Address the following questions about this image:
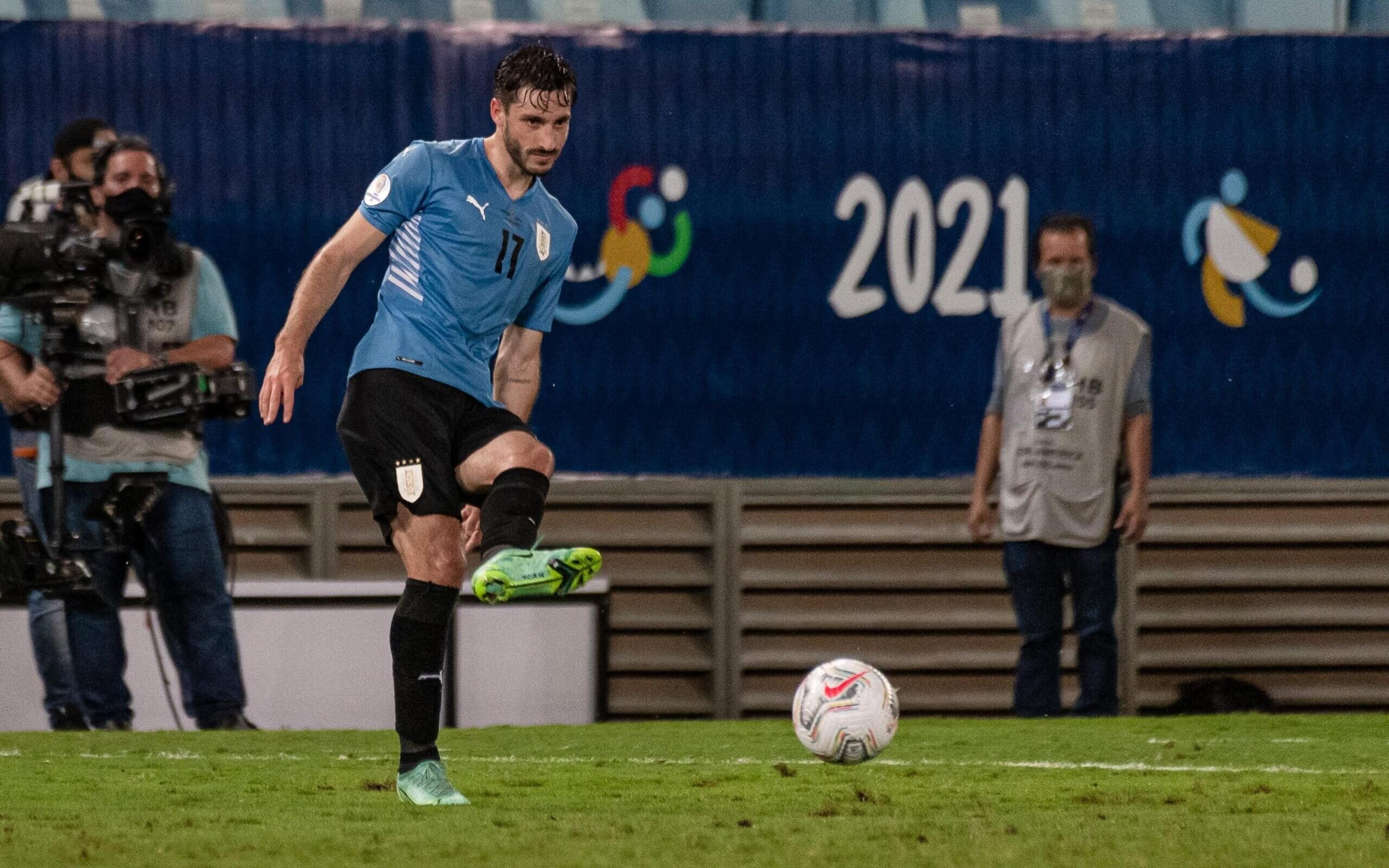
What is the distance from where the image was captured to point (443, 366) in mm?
5531

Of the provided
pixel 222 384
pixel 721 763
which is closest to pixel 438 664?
pixel 721 763

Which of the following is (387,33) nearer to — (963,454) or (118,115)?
(118,115)

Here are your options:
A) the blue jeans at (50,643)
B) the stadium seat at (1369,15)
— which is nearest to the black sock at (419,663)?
the blue jeans at (50,643)

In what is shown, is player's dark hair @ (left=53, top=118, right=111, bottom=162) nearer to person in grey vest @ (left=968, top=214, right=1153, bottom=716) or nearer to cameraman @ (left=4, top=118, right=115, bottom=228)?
cameraman @ (left=4, top=118, right=115, bottom=228)

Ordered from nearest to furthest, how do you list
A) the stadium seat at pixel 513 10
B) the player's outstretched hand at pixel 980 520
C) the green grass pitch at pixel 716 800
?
the green grass pitch at pixel 716 800 → the player's outstretched hand at pixel 980 520 → the stadium seat at pixel 513 10

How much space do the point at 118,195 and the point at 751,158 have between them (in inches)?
128

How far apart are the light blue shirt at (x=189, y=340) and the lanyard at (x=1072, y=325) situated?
10.0ft

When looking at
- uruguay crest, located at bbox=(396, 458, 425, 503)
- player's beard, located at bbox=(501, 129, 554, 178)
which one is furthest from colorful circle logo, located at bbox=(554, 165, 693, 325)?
uruguay crest, located at bbox=(396, 458, 425, 503)

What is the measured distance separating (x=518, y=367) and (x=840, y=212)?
439cm

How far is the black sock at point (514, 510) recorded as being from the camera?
5301 mm

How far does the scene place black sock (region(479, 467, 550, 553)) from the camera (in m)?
5.30

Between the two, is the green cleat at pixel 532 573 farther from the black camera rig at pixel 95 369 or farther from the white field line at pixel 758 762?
the black camera rig at pixel 95 369

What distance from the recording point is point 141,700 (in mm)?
9180

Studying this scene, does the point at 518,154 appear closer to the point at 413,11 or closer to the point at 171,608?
the point at 171,608
